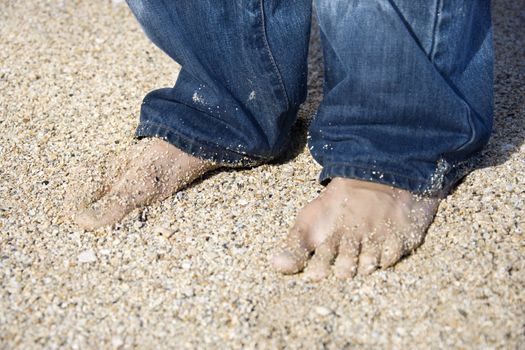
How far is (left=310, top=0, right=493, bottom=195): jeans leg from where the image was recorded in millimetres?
1449

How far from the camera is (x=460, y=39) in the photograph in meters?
1.49

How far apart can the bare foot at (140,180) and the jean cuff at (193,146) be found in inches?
0.5

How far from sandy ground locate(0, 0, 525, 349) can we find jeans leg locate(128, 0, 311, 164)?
4.5 inches

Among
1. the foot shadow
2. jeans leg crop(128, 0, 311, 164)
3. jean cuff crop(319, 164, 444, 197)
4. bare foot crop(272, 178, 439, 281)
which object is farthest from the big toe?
the foot shadow

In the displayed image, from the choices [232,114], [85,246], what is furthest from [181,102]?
[85,246]

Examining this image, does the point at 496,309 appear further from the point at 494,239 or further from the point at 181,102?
the point at 181,102

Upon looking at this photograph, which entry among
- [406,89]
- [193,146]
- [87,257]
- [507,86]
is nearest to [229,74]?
[193,146]

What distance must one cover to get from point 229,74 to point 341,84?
0.28 metres

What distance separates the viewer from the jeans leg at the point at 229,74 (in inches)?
63.1

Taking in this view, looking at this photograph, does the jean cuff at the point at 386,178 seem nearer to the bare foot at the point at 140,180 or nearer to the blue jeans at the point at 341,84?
the blue jeans at the point at 341,84

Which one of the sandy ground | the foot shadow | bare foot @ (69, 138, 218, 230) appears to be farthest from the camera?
the foot shadow

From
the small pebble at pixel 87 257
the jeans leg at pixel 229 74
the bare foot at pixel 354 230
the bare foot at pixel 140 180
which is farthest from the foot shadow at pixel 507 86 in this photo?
the small pebble at pixel 87 257

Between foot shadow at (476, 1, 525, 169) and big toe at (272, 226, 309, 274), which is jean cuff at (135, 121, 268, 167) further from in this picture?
foot shadow at (476, 1, 525, 169)

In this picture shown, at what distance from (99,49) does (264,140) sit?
946 mm
